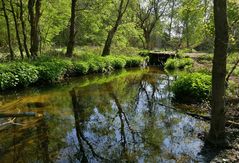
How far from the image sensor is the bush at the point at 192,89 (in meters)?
11.3

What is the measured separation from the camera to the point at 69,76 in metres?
20.0

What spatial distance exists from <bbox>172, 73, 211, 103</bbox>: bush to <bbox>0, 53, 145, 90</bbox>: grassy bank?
7.38 m

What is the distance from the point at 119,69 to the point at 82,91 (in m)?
12.8

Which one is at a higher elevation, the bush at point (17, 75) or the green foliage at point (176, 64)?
the bush at point (17, 75)

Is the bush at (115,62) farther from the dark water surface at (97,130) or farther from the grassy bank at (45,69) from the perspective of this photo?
the dark water surface at (97,130)

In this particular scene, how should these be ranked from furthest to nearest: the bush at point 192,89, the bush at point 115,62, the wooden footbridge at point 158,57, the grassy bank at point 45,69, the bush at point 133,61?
the wooden footbridge at point 158,57
the bush at point 133,61
the bush at point 115,62
the grassy bank at point 45,69
the bush at point 192,89

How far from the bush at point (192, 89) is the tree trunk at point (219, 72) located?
172 inches

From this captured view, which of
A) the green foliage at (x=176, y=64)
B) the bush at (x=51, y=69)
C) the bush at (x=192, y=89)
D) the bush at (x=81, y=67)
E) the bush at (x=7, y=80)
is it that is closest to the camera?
the bush at (x=192, y=89)

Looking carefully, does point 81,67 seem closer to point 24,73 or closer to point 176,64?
point 24,73

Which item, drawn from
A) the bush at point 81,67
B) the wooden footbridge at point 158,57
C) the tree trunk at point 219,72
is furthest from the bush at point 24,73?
the wooden footbridge at point 158,57

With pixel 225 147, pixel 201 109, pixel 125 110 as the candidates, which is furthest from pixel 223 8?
pixel 125 110

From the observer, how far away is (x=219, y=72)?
6719mm

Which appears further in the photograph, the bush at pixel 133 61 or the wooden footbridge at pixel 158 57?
the wooden footbridge at pixel 158 57

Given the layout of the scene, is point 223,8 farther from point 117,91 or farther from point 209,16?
point 117,91
